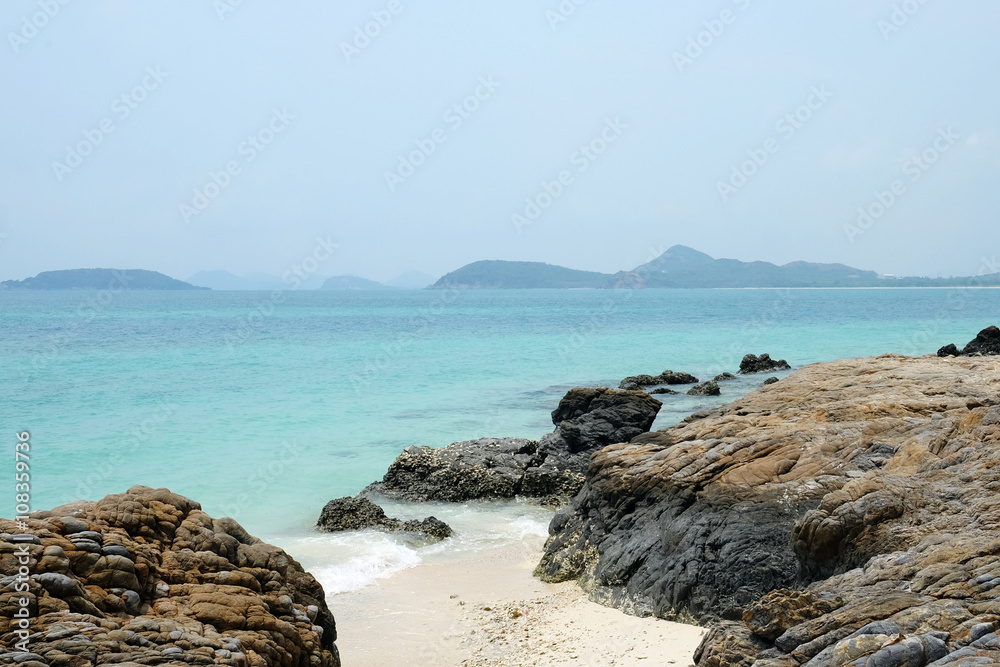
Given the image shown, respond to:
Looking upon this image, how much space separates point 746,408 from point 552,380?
21.9 m

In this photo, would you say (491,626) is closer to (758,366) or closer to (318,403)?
(318,403)

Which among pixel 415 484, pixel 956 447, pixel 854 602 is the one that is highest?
pixel 956 447

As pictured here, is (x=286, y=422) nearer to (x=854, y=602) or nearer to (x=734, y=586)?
(x=734, y=586)

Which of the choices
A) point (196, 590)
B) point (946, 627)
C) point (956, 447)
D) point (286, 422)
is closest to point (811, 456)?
point (956, 447)

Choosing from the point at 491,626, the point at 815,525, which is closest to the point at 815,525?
the point at 815,525

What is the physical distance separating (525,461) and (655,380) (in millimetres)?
17200

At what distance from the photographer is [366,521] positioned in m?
14.0

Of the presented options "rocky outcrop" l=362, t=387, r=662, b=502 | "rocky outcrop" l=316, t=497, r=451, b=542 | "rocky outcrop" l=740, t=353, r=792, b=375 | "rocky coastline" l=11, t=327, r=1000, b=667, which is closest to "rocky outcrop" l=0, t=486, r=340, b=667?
"rocky coastline" l=11, t=327, r=1000, b=667

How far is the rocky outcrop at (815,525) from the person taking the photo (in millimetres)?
5156

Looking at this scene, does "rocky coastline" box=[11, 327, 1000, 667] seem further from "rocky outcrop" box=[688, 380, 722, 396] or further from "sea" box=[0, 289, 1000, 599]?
"rocky outcrop" box=[688, 380, 722, 396]

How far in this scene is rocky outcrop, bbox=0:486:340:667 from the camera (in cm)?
484

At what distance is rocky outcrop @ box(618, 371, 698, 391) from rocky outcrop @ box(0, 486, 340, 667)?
25934mm

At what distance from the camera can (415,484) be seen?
16422 mm

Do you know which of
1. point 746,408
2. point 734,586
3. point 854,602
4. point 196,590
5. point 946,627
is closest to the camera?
point 946,627
